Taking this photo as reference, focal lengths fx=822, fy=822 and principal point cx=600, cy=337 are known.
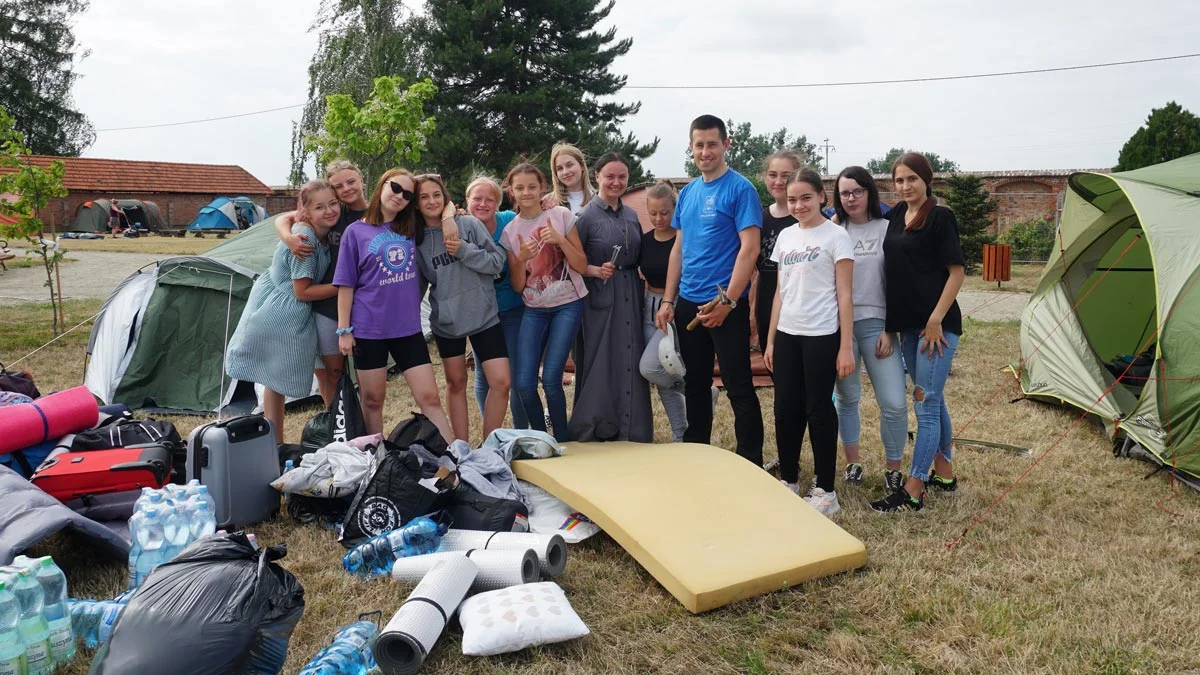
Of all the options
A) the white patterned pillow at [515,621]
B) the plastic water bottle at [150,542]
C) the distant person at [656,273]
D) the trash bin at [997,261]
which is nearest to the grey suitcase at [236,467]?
the plastic water bottle at [150,542]

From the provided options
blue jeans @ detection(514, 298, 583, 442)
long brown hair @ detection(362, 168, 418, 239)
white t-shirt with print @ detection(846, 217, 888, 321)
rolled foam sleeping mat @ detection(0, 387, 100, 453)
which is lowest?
rolled foam sleeping mat @ detection(0, 387, 100, 453)

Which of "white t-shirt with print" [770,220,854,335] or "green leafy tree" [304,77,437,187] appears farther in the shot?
"green leafy tree" [304,77,437,187]

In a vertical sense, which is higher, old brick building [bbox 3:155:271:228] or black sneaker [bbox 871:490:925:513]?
old brick building [bbox 3:155:271:228]

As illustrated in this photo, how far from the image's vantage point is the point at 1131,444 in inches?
189

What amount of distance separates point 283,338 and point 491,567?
202 centimetres

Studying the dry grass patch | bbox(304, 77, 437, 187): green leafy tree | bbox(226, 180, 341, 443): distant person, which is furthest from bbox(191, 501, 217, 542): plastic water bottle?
the dry grass patch

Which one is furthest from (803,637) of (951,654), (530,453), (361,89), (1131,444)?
(361,89)

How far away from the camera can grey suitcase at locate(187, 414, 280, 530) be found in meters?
3.65

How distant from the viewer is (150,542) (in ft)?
10.4

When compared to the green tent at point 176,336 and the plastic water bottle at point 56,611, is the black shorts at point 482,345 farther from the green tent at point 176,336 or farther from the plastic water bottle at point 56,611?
the green tent at point 176,336

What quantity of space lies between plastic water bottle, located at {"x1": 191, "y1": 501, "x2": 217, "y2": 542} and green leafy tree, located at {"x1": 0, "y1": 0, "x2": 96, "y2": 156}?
122 feet

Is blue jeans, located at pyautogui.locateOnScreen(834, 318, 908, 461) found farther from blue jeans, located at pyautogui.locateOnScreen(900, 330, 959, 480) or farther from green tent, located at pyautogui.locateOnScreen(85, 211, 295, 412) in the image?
green tent, located at pyautogui.locateOnScreen(85, 211, 295, 412)

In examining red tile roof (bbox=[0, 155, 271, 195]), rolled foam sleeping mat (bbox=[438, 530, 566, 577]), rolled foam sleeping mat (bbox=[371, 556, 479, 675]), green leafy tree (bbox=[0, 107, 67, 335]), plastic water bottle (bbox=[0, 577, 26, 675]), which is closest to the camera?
plastic water bottle (bbox=[0, 577, 26, 675])

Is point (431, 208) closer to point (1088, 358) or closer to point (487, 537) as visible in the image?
point (487, 537)
